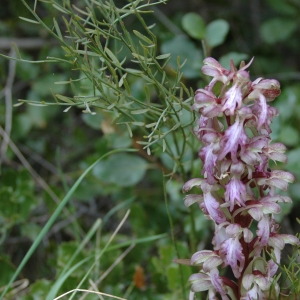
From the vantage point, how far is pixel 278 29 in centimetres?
175

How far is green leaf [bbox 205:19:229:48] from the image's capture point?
1398 millimetres

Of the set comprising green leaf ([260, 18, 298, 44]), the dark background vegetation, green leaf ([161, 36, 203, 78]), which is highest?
green leaf ([161, 36, 203, 78])

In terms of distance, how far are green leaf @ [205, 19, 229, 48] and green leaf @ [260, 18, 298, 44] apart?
40cm

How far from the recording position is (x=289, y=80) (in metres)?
1.91

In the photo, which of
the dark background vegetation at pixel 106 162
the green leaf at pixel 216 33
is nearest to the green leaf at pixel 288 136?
the dark background vegetation at pixel 106 162

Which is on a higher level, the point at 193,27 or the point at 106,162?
the point at 193,27

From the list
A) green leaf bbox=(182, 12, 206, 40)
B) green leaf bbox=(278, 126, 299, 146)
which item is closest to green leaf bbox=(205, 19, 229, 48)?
green leaf bbox=(182, 12, 206, 40)

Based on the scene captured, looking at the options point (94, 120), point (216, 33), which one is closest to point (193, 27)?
point (216, 33)

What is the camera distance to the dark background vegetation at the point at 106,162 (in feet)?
4.17

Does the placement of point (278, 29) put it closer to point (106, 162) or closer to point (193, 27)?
point (193, 27)

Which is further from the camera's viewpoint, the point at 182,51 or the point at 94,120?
the point at 182,51

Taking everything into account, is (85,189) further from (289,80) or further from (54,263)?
(289,80)

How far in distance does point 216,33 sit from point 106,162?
486 mm

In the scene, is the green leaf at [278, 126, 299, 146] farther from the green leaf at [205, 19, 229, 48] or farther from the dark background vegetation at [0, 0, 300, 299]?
the green leaf at [205, 19, 229, 48]
